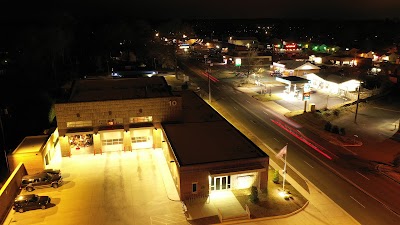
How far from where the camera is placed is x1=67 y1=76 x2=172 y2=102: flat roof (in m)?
38.4

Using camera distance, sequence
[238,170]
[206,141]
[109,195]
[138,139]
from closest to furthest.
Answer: [238,170]
[109,195]
[206,141]
[138,139]

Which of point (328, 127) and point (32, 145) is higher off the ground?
point (32, 145)

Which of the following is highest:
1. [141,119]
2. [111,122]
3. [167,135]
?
[141,119]

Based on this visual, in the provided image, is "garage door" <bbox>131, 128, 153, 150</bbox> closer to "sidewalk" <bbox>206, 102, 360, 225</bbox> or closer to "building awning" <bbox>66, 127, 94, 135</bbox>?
"building awning" <bbox>66, 127, 94, 135</bbox>

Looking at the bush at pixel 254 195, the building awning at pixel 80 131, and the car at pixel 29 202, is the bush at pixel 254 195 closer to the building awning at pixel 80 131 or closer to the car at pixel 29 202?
the car at pixel 29 202

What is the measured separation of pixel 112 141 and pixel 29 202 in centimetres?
1228

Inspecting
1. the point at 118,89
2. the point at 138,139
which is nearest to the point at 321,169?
the point at 138,139

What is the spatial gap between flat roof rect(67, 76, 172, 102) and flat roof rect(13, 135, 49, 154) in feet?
17.7

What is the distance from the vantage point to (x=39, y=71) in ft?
251

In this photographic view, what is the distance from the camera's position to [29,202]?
2528 centimetres

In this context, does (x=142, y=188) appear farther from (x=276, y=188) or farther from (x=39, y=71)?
(x=39, y=71)

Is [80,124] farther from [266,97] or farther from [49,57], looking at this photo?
[49,57]

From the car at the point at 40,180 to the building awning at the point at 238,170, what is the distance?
1386 centimetres

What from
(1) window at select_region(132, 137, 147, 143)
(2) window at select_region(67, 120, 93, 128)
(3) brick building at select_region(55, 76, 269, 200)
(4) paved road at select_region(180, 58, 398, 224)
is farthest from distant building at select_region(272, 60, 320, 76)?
(2) window at select_region(67, 120, 93, 128)
